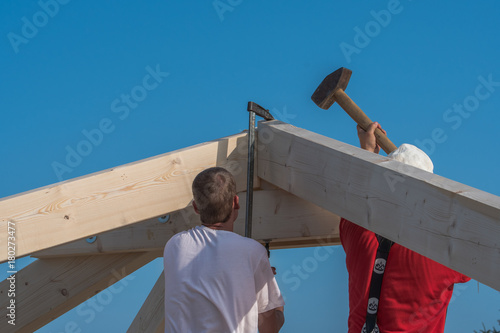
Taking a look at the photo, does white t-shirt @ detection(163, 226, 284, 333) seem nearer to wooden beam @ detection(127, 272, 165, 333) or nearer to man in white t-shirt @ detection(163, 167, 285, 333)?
man in white t-shirt @ detection(163, 167, 285, 333)

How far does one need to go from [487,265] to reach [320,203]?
102 cm

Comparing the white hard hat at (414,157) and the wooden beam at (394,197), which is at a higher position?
the white hard hat at (414,157)

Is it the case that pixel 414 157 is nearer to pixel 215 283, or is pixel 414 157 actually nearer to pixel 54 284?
pixel 215 283

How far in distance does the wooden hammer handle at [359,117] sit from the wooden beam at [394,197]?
0.65 meters

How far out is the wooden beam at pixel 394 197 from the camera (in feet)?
5.43

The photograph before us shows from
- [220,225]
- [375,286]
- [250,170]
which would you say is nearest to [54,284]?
[250,170]

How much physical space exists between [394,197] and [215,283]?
2.39 ft

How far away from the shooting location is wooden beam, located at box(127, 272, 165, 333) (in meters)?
3.21

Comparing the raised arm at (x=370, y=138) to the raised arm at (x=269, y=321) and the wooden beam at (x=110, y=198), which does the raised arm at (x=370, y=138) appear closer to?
the wooden beam at (x=110, y=198)

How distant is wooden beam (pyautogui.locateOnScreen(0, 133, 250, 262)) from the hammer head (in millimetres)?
888

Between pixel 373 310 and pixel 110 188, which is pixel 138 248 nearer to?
pixel 110 188

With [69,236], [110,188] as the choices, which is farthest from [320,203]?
[69,236]

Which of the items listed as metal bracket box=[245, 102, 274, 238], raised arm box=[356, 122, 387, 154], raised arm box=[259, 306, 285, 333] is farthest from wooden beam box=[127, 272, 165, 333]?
raised arm box=[356, 122, 387, 154]

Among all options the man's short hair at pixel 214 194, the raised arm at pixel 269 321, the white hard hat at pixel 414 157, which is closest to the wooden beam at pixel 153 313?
the raised arm at pixel 269 321
